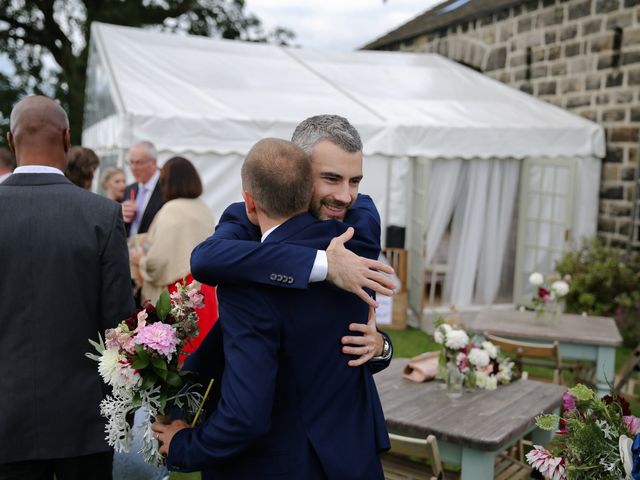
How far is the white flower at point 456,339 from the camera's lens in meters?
3.45

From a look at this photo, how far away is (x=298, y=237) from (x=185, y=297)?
17.7 inches

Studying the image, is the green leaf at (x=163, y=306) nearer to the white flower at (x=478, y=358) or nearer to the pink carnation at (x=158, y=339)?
the pink carnation at (x=158, y=339)

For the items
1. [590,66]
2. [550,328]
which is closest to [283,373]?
[550,328]

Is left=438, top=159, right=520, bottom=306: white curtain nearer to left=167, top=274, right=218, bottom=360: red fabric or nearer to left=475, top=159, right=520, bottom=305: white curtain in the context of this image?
left=475, top=159, right=520, bottom=305: white curtain

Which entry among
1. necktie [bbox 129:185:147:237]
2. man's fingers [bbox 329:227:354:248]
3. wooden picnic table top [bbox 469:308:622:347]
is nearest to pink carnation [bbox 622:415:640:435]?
man's fingers [bbox 329:227:354:248]

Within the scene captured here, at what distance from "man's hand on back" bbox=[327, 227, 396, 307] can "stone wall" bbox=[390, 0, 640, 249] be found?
803cm

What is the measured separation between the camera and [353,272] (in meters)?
1.61

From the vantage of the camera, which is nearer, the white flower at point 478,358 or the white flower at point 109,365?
the white flower at point 109,365

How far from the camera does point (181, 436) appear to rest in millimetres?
1799

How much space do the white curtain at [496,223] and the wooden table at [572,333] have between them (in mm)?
3594

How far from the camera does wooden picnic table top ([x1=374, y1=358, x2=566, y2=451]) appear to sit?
9.70ft

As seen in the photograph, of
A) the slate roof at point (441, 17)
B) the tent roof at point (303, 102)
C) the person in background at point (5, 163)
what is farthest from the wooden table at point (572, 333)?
the slate roof at point (441, 17)

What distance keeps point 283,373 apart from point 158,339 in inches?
14.5

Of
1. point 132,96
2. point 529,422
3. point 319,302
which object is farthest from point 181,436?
point 132,96
